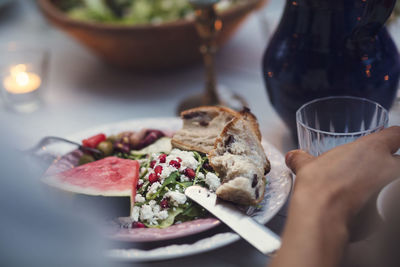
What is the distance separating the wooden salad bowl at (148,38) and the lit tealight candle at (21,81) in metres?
0.21

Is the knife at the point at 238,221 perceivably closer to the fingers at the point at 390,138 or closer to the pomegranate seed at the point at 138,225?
the pomegranate seed at the point at 138,225

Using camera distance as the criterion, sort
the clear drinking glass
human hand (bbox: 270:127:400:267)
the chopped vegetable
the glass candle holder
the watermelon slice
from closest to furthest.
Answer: human hand (bbox: 270:127:400:267), the watermelon slice, the clear drinking glass, the glass candle holder, the chopped vegetable

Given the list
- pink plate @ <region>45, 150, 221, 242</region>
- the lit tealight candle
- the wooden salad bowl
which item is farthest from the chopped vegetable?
pink plate @ <region>45, 150, 221, 242</region>

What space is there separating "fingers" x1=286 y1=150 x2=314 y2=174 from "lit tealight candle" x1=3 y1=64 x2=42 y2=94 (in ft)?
3.56

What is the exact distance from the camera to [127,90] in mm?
1650

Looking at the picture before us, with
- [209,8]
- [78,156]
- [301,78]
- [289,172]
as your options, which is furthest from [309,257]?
[209,8]

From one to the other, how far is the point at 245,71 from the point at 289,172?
0.85 metres

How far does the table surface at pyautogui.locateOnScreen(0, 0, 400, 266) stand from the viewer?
144 centimetres

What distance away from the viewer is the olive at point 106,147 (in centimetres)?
106

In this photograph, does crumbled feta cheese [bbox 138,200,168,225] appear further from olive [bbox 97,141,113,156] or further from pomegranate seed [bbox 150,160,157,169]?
olive [bbox 97,141,113,156]

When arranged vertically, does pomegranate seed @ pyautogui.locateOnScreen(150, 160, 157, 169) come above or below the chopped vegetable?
below

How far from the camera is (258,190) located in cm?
82

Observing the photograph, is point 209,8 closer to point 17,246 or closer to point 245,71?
point 245,71

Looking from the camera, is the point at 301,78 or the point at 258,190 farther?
the point at 301,78
